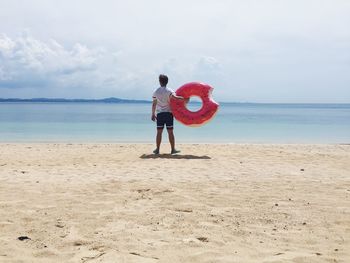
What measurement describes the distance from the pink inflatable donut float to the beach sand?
7.38ft

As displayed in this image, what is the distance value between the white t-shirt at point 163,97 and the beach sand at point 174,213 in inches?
71.4

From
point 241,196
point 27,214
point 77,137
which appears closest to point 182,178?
point 241,196

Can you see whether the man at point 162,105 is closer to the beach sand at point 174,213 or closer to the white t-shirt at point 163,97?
the white t-shirt at point 163,97

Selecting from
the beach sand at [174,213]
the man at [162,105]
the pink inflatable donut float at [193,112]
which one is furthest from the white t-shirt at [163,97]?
the beach sand at [174,213]

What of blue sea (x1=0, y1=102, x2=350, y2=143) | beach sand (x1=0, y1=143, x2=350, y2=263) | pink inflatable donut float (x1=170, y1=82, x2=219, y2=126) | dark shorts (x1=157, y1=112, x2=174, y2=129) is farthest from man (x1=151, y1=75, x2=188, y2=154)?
blue sea (x1=0, y1=102, x2=350, y2=143)

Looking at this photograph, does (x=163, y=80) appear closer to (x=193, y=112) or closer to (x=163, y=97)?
(x=163, y=97)

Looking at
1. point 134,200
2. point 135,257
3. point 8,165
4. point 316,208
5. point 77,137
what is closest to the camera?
point 135,257

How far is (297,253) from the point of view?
299cm

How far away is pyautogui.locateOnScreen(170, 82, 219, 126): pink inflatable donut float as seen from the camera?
29.0 feet

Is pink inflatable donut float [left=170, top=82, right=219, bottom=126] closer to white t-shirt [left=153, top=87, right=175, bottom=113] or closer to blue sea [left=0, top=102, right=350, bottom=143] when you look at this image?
white t-shirt [left=153, top=87, right=175, bottom=113]

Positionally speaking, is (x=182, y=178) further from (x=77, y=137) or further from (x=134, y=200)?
(x=77, y=137)

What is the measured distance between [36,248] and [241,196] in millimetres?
2311

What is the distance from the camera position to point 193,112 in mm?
9102

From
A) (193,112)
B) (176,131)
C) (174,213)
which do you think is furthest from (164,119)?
(176,131)
